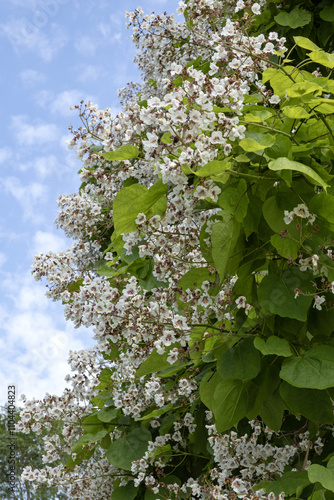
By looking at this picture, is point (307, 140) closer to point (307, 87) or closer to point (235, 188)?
point (307, 87)

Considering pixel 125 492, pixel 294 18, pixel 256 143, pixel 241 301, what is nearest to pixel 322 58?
pixel 256 143

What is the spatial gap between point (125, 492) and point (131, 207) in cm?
215

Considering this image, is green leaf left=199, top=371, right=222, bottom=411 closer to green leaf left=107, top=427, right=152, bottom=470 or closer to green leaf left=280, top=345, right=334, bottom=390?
green leaf left=280, top=345, right=334, bottom=390

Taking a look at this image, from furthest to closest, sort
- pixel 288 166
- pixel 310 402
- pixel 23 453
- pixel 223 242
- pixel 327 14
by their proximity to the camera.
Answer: pixel 23 453
pixel 327 14
pixel 310 402
pixel 223 242
pixel 288 166

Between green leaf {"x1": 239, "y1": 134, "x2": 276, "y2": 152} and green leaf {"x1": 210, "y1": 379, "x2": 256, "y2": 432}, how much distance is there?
951mm

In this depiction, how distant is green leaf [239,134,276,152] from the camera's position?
176 centimetres

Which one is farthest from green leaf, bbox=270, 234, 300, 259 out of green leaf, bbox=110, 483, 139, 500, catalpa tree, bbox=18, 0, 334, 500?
green leaf, bbox=110, 483, 139, 500

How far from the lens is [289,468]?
276cm

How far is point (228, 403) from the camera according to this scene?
2.19 m

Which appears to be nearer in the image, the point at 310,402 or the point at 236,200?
the point at 236,200

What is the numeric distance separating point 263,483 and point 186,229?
3.82 feet

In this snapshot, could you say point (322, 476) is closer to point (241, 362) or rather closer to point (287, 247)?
point (241, 362)

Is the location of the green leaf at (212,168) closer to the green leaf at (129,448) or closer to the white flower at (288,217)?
the white flower at (288,217)

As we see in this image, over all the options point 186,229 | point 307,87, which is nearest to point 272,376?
point 186,229
